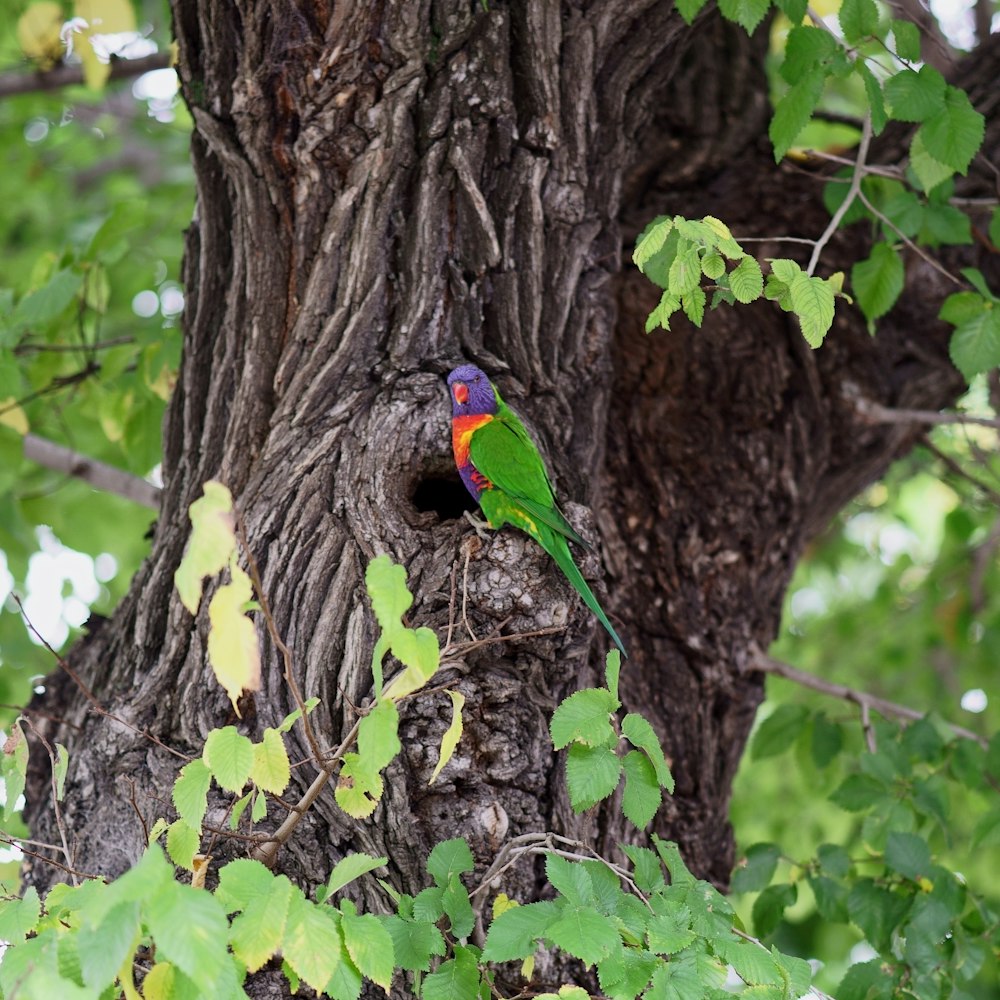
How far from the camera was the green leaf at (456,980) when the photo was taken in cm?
162

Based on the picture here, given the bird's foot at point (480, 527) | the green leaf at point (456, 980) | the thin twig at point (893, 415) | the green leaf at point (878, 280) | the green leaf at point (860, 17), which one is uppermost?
the green leaf at point (860, 17)

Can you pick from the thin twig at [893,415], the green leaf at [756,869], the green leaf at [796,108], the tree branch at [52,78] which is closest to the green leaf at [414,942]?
the green leaf at [756,869]

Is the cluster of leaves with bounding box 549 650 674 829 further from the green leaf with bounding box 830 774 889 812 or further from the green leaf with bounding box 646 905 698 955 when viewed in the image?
the green leaf with bounding box 830 774 889 812

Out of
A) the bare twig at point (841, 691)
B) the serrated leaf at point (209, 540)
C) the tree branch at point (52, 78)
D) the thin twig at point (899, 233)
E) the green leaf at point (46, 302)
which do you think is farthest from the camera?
the tree branch at point (52, 78)

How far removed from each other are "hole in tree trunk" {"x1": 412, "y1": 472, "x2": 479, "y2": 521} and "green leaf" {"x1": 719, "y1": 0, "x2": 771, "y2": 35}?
3.66ft

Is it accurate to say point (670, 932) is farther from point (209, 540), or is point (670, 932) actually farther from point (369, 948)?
point (209, 540)

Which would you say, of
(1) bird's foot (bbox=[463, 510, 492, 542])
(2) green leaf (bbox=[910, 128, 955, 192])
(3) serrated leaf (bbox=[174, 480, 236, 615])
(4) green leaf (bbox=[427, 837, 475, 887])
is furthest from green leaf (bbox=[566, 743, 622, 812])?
(2) green leaf (bbox=[910, 128, 955, 192])

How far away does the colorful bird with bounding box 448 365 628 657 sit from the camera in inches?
84.2

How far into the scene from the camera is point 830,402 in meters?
3.14

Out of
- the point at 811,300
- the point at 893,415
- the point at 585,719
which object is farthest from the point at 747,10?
the point at 585,719

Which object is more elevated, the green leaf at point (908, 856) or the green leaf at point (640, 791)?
the green leaf at point (640, 791)

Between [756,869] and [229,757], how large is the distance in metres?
1.63

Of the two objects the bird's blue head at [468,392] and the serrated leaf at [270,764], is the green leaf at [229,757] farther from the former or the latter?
the bird's blue head at [468,392]

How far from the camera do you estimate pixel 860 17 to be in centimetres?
224
